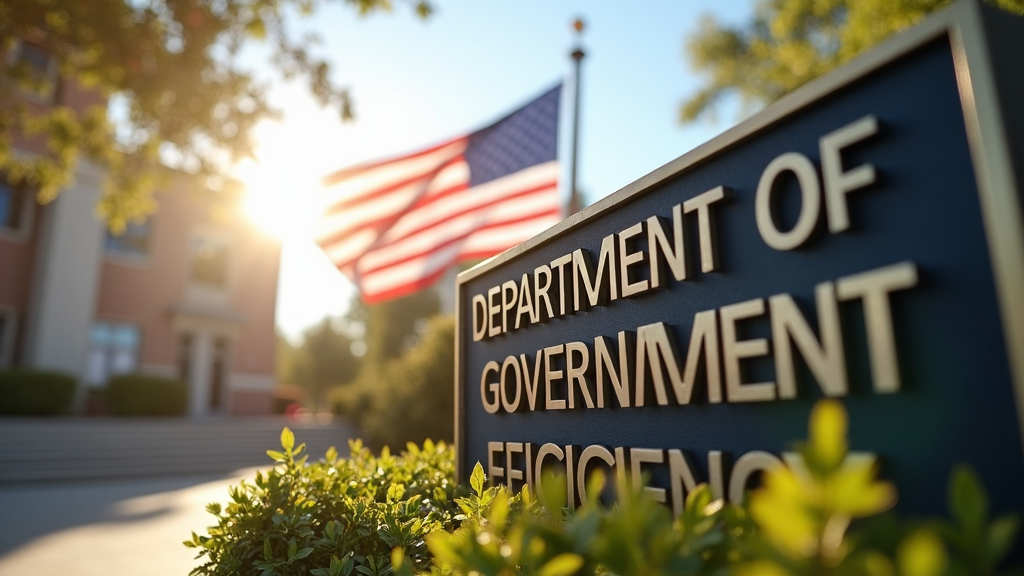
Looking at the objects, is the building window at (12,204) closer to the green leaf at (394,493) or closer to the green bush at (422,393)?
the green bush at (422,393)

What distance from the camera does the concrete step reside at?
11648 mm

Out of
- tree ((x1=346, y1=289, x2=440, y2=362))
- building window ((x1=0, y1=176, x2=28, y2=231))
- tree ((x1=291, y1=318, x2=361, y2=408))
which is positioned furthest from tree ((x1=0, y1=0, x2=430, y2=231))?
tree ((x1=291, y1=318, x2=361, y2=408))

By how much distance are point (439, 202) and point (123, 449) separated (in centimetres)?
1028

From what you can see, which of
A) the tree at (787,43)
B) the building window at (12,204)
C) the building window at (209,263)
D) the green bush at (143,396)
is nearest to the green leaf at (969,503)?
the tree at (787,43)

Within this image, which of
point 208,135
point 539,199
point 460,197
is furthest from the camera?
point 208,135

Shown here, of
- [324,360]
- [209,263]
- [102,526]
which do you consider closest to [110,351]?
[209,263]

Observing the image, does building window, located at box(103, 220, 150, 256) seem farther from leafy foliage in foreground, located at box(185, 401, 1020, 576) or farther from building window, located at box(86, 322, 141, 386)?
leafy foliage in foreground, located at box(185, 401, 1020, 576)

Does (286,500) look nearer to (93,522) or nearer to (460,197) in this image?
(460,197)

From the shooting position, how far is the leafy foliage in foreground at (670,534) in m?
0.85

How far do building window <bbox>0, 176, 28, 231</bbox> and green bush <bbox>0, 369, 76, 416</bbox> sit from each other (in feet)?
15.0

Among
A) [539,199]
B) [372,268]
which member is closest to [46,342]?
[372,268]

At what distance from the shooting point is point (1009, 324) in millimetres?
1184

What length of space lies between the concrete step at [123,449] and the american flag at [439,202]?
293 inches

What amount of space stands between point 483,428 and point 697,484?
157 cm
